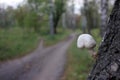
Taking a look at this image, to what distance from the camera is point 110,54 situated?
167 centimetres

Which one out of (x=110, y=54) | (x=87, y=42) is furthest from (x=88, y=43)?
(x=110, y=54)

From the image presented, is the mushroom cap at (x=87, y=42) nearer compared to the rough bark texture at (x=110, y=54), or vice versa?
the rough bark texture at (x=110, y=54)

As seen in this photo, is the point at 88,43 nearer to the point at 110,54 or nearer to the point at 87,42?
the point at 87,42

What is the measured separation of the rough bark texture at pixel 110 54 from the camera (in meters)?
1.63

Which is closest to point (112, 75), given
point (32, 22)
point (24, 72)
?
point (24, 72)

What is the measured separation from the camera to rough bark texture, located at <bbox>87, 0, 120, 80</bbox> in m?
1.63

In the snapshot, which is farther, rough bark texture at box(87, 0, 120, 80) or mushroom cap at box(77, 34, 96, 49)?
mushroom cap at box(77, 34, 96, 49)

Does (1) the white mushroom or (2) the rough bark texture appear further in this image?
(1) the white mushroom

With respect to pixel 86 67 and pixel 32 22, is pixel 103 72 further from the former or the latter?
pixel 32 22

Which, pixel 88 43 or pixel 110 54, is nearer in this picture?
pixel 110 54

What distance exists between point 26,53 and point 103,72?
18.1 meters

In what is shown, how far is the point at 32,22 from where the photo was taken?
34.2 metres

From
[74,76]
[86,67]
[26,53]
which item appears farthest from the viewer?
[26,53]

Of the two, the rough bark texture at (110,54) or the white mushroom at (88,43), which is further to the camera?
the white mushroom at (88,43)
